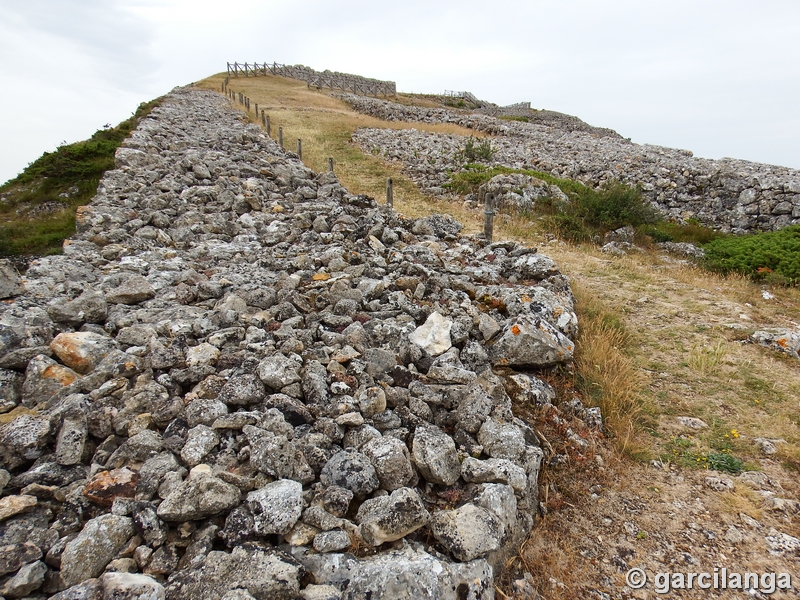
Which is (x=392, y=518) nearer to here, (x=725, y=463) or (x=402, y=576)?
(x=402, y=576)

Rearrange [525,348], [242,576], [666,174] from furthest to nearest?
[666,174] < [525,348] < [242,576]

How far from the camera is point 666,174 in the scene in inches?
703

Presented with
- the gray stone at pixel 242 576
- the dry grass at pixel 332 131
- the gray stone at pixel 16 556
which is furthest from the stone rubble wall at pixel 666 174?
the gray stone at pixel 16 556

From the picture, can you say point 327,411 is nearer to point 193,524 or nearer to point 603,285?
point 193,524

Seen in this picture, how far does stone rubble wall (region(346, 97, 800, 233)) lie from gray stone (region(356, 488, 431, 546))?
13806 millimetres

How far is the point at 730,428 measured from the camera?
16.7 ft

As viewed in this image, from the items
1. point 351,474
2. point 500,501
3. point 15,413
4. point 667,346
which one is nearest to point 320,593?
point 351,474

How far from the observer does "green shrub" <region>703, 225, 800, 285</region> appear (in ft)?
33.2

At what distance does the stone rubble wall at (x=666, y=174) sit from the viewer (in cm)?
1538

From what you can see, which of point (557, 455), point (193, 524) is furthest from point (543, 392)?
point (193, 524)

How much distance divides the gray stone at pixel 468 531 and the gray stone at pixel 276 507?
945 mm

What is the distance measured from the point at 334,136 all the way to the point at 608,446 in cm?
2423

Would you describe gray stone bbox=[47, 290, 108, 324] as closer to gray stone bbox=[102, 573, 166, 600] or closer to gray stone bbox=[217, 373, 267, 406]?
gray stone bbox=[217, 373, 267, 406]

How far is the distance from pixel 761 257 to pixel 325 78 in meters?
59.2
